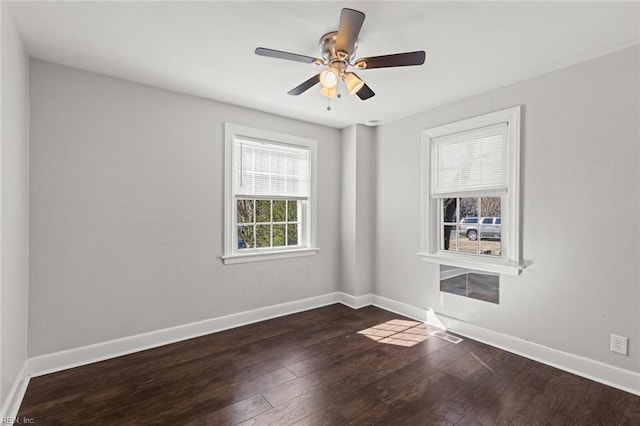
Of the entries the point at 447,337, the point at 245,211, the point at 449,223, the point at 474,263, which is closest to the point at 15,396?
the point at 245,211

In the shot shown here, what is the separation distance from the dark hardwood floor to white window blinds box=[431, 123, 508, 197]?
1590 mm

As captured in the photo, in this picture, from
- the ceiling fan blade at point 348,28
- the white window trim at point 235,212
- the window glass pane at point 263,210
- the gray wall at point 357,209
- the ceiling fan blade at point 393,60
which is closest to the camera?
the ceiling fan blade at point 348,28

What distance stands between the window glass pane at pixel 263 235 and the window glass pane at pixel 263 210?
10 centimetres

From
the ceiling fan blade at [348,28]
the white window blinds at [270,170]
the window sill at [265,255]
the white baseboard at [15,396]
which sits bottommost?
the white baseboard at [15,396]

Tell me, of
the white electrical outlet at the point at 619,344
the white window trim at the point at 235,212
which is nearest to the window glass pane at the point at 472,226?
the white electrical outlet at the point at 619,344

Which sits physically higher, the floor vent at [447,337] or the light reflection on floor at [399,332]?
the floor vent at [447,337]

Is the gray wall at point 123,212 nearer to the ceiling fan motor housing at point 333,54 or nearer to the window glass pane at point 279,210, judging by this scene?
the window glass pane at point 279,210

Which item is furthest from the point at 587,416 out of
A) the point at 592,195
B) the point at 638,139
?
the point at 638,139

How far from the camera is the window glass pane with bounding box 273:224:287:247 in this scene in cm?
411

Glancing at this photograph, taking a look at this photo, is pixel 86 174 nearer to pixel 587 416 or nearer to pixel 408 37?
pixel 408 37

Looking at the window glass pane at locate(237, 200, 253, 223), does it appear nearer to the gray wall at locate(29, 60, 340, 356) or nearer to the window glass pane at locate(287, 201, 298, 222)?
the gray wall at locate(29, 60, 340, 356)

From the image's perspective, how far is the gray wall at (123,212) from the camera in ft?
8.56

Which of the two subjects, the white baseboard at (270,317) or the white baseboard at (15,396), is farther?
the white baseboard at (270,317)

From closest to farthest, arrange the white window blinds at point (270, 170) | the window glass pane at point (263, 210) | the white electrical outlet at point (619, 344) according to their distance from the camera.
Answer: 1. the white electrical outlet at point (619, 344)
2. the white window blinds at point (270, 170)
3. the window glass pane at point (263, 210)
